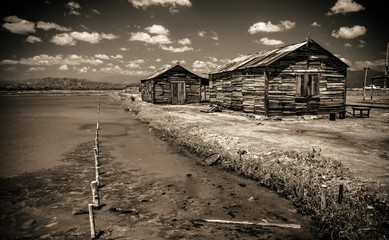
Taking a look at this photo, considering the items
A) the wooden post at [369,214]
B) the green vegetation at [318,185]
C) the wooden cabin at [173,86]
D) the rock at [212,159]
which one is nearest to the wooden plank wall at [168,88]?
the wooden cabin at [173,86]

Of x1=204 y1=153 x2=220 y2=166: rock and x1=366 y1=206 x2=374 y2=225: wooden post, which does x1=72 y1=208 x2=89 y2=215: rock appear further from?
x1=366 y1=206 x2=374 y2=225: wooden post

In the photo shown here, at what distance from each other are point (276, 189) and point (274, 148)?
2.99 meters

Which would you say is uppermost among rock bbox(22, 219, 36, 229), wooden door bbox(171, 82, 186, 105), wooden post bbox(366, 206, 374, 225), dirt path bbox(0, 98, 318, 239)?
wooden door bbox(171, 82, 186, 105)

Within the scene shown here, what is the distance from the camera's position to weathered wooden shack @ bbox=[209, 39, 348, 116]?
1612 centimetres

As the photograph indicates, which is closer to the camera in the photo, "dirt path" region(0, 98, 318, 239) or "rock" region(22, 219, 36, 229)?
"dirt path" region(0, 98, 318, 239)

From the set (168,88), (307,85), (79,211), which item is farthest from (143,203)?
(168,88)

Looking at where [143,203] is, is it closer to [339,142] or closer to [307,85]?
[339,142]

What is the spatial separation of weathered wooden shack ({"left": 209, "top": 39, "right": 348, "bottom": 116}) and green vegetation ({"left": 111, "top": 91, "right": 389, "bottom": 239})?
8.10 meters

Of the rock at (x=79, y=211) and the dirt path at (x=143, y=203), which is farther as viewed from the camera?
the rock at (x=79, y=211)

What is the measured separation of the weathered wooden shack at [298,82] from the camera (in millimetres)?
16125

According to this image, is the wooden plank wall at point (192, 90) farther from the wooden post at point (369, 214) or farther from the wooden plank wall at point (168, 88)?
the wooden post at point (369, 214)

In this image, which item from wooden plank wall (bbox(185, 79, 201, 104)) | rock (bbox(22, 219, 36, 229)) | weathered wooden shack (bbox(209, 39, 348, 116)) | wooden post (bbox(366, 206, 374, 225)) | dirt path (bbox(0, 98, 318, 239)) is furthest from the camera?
wooden plank wall (bbox(185, 79, 201, 104))

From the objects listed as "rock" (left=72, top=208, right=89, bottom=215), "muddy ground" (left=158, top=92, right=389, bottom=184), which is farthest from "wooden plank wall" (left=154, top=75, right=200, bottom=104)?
"rock" (left=72, top=208, right=89, bottom=215)

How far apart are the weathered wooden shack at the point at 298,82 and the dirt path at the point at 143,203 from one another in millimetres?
10224
